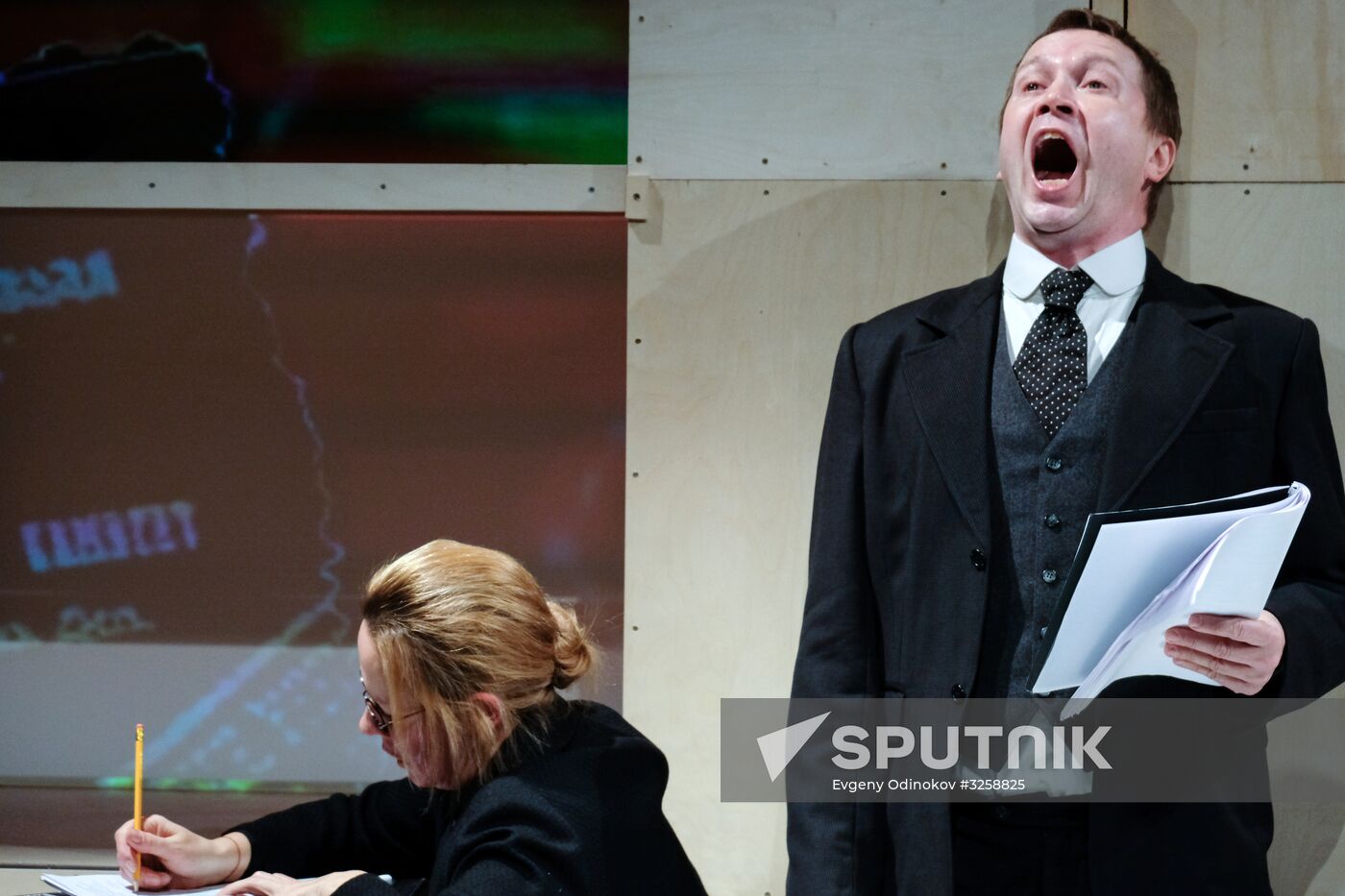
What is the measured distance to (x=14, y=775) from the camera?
8.95 ft

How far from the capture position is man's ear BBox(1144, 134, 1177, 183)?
5.59ft

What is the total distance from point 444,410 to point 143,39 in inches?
37.1

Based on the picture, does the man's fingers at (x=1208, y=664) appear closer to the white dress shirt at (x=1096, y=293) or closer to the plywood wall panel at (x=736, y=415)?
the white dress shirt at (x=1096, y=293)

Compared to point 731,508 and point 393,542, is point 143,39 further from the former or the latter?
point 731,508

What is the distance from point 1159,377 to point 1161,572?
30cm

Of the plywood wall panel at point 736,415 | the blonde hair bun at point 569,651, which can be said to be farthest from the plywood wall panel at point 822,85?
the blonde hair bun at point 569,651

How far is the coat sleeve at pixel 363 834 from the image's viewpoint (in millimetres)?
1641

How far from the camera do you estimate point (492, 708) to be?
56.6 inches

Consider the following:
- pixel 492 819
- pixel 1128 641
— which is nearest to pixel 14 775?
pixel 492 819

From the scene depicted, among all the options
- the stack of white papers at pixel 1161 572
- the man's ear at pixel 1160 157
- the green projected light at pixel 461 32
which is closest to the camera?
the stack of white papers at pixel 1161 572

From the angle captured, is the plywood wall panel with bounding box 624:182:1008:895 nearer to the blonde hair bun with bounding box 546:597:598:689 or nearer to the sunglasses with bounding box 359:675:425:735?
the blonde hair bun with bounding box 546:597:598:689

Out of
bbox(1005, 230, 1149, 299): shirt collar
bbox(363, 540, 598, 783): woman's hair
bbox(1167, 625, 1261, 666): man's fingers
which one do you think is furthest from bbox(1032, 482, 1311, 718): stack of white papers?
bbox(363, 540, 598, 783): woman's hair

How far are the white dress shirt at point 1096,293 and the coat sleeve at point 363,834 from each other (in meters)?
0.90

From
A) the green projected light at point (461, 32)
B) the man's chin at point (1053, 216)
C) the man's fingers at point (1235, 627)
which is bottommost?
the man's fingers at point (1235, 627)
